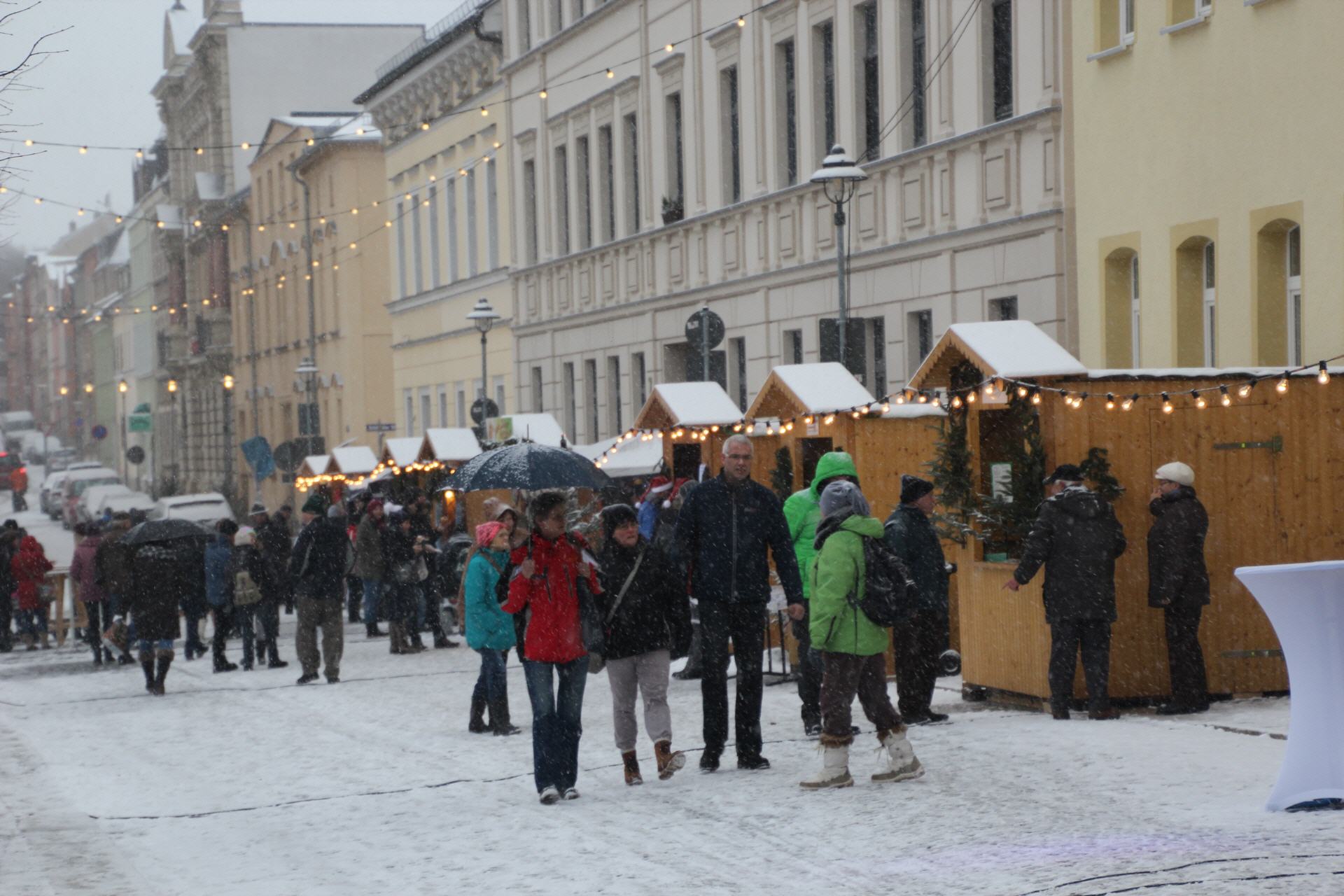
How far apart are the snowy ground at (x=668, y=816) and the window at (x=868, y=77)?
1170cm

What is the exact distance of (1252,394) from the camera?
15.0m

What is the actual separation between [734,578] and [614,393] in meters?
25.3

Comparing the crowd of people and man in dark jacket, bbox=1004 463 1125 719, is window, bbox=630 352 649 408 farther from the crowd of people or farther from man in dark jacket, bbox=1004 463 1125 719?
man in dark jacket, bbox=1004 463 1125 719

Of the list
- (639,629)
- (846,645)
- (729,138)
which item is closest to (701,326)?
(729,138)

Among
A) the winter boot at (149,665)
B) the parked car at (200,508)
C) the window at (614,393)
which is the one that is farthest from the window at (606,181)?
the winter boot at (149,665)

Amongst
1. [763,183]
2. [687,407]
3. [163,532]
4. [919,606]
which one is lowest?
[919,606]

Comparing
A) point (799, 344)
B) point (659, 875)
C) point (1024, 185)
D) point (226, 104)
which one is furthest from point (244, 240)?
point (659, 875)

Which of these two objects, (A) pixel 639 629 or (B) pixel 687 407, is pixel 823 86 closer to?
(B) pixel 687 407

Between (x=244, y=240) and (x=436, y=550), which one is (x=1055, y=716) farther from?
(x=244, y=240)

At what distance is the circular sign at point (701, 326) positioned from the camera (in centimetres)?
2283

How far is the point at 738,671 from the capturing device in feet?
41.3

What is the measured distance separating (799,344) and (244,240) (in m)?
50.3

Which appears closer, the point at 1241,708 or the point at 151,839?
the point at 151,839

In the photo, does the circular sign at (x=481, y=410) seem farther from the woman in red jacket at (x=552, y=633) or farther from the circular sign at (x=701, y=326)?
the woman in red jacket at (x=552, y=633)
